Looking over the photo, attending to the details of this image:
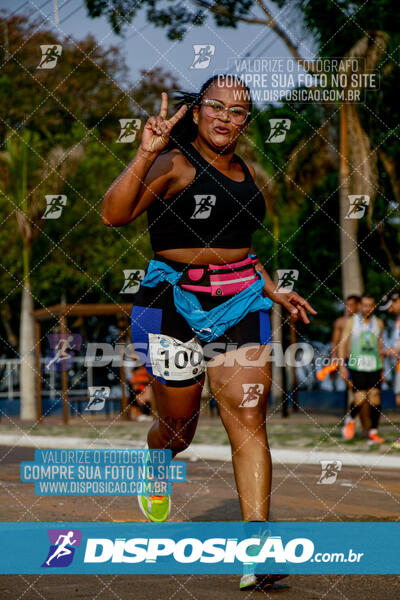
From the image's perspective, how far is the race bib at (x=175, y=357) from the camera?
15.0 feet

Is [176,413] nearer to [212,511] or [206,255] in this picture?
[206,255]

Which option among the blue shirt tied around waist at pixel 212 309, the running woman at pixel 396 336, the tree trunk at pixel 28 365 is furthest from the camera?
the tree trunk at pixel 28 365

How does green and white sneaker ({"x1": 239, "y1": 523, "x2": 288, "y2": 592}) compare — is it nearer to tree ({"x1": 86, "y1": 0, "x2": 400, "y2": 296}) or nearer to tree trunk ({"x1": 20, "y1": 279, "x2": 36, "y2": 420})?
tree ({"x1": 86, "y1": 0, "x2": 400, "y2": 296})

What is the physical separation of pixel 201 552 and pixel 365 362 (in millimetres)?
7483

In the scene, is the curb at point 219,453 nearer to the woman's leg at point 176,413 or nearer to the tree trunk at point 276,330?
the woman's leg at point 176,413

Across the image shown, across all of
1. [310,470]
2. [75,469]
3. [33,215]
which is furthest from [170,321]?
[33,215]

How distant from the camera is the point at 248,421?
4375mm

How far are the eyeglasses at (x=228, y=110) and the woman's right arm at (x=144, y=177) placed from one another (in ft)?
1.16

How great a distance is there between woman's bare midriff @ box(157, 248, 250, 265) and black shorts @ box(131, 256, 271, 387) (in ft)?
0.12

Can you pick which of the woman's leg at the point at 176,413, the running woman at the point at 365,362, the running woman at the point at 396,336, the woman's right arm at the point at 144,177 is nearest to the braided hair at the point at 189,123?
the woman's right arm at the point at 144,177

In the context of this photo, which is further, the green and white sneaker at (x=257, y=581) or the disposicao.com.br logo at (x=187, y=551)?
the disposicao.com.br logo at (x=187, y=551)

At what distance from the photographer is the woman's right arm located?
4047 mm

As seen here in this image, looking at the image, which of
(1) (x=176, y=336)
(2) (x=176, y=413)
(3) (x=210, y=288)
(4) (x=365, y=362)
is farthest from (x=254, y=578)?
(4) (x=365, y=362)

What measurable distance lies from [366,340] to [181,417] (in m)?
7.46
